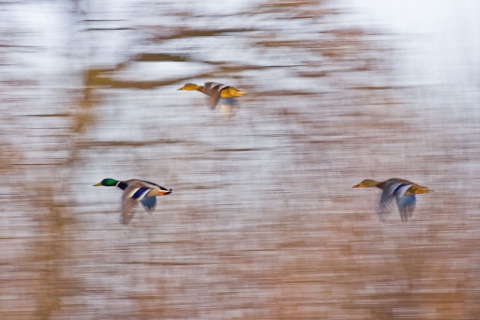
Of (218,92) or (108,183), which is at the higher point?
(218,92)

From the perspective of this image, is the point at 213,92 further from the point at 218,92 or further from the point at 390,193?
the point at 390,193

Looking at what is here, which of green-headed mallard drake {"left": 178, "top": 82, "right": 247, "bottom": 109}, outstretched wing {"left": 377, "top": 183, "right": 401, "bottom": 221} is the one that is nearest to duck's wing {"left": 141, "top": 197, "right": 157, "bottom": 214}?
green-headed mallard drake {"left": 178, "top": 82, "right": 247, "bottom": 109}

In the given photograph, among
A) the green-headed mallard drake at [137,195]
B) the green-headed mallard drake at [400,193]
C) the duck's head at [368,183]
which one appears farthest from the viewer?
the duck's head at [368,183]

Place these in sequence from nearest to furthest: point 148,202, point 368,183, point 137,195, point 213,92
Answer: point 137,195
point 148,202
point 213,92
point 368,183

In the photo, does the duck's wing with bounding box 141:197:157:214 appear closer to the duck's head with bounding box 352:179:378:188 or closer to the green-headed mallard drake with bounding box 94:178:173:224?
the green-headed mallard drake with bounding box 94:178:173:224

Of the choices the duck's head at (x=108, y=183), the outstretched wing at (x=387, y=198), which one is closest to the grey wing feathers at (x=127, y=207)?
the duck's head at (x=108, y=183)

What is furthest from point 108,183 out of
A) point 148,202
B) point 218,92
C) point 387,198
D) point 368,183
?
point 387,198

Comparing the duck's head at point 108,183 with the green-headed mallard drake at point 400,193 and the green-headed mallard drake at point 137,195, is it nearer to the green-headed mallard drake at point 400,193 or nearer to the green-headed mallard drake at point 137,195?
the green-headed mallard drake at point 137,195

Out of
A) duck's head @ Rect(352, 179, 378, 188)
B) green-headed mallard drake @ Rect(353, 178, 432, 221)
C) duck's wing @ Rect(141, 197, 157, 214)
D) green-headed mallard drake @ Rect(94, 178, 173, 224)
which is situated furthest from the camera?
duck's head @ Rect(352, 179, 378, 188)

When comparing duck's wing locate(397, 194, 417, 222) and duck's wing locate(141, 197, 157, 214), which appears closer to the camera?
duck's wing locate(141, 197, 157, 214)

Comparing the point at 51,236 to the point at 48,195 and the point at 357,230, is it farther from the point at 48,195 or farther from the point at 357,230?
the point at 357,230

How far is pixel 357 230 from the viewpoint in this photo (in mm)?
7195

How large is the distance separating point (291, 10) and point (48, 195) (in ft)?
6.76

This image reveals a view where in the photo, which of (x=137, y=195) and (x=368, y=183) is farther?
(x=368, y=183)
